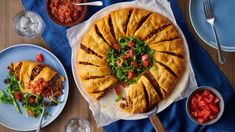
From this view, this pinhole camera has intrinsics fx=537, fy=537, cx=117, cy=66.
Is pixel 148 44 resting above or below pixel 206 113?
above

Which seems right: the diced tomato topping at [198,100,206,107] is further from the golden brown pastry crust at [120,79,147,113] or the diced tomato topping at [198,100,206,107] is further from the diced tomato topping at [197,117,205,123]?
the golden brown pastry crust at [120,79,147,113]

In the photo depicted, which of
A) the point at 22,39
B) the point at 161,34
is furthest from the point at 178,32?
the point at 22,39

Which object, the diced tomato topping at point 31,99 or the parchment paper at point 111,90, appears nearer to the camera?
the parchment paper at point 111,90

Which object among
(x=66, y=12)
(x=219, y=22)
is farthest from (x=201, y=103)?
(x=66, y=12)

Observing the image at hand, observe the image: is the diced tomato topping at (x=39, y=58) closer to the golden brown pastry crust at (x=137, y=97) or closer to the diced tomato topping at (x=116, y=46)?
the diced tomato topping at (x=116, y=46)

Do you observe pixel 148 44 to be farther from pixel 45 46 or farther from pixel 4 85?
pixel 4 85

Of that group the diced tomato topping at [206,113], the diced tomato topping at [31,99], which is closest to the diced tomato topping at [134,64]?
the diced tomato topping at [206,113]
